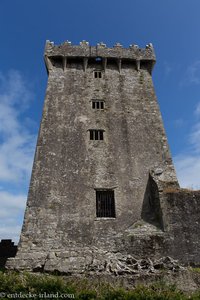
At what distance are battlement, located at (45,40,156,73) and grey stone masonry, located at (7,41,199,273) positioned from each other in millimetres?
87

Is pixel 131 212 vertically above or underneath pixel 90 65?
underneath

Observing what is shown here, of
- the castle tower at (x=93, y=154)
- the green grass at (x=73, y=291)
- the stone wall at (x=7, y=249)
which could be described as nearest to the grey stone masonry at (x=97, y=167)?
the castle tower at (x=93, y=154)

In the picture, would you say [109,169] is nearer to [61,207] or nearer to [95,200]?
[95,200]

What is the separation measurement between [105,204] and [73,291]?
30.8 feet

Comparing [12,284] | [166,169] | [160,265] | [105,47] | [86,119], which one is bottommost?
[12,284]

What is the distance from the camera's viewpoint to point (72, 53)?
23.5m

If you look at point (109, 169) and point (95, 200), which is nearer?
point (95, 200)

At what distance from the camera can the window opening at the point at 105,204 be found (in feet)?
55.6

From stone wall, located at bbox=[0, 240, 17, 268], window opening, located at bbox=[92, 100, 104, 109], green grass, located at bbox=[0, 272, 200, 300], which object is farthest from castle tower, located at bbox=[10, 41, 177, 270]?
stone wall, located at bbox=[0, 240, 17, 268]

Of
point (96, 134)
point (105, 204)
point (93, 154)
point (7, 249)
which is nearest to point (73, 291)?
point (105, 204)

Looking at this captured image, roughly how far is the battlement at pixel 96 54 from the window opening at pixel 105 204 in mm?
11393

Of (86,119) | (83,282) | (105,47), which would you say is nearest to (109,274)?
(83,282)

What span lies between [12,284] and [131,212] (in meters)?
9.59

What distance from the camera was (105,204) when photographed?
17.2m
